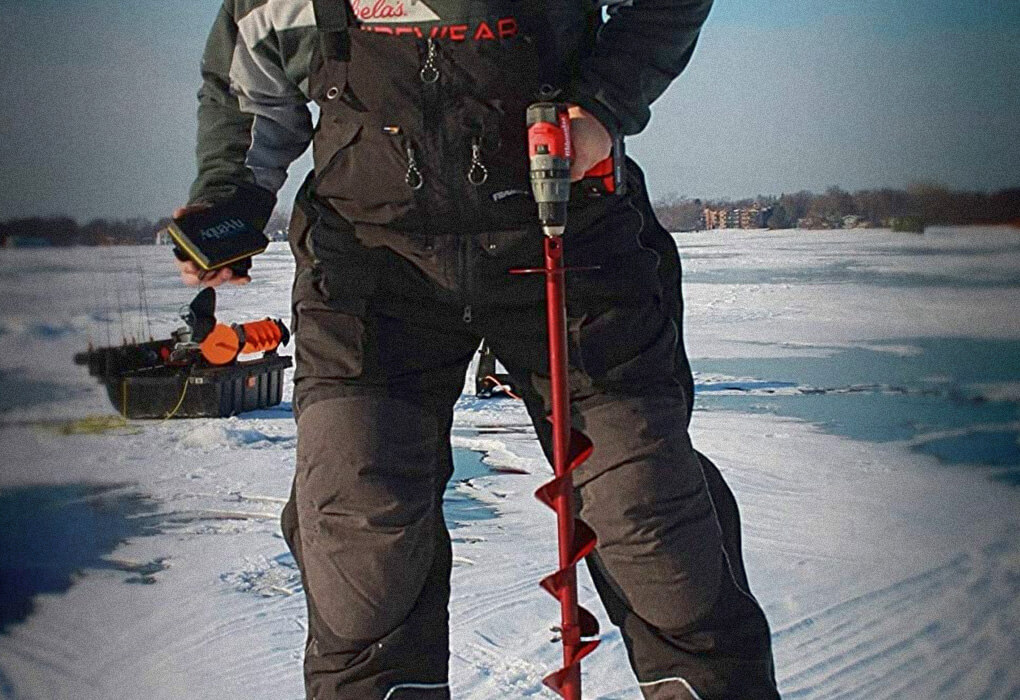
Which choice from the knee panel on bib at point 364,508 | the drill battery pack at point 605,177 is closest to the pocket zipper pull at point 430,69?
the drill battery pack at point 605,177

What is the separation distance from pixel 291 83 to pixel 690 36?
2.04ft

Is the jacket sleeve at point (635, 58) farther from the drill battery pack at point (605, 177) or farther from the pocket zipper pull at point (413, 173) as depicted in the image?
the pocket zipper pull at point (413, 173)

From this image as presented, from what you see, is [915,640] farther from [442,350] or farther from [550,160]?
[550,160]

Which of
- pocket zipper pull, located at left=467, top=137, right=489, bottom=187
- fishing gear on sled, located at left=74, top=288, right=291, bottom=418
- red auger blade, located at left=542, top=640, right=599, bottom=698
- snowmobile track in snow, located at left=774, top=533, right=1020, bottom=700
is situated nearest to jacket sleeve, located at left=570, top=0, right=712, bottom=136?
pocket zipper pull, located at left=467, top=137, right=489, bottom=187

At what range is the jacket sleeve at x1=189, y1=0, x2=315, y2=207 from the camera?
5.76 feet

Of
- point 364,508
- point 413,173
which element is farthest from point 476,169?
point 364,508

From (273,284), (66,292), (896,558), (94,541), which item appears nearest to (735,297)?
(273,284)

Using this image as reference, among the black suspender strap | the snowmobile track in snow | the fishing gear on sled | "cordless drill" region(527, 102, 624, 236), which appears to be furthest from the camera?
the fishing gear on sled

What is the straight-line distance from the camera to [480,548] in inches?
147

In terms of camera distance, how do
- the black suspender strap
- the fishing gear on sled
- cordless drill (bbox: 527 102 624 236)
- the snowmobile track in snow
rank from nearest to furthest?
cordless drill (bbox: 527 102 624 236)
the black suspender strap
the snowmobile track in snow
the fishing gear on sled

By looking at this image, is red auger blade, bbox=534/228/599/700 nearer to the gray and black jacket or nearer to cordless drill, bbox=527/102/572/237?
cordless drill, bbox=527/102/572/237

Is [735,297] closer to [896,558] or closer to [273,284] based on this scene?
Result: [273,284]

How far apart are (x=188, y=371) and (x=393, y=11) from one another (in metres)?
4.54

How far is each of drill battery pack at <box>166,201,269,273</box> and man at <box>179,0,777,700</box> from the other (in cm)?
5
